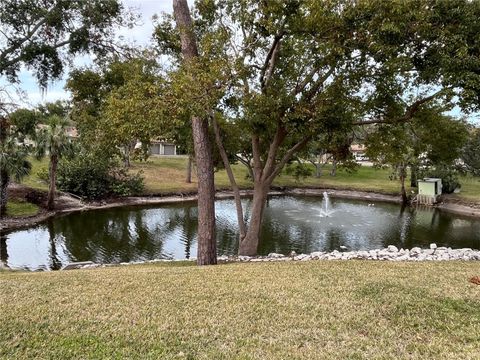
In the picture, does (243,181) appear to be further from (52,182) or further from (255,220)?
(255,220)

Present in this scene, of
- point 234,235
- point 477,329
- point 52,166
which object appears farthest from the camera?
point 52,166

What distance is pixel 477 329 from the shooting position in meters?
4.23

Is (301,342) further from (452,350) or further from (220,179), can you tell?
(220,179)

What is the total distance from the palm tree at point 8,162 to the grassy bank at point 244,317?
1491cm

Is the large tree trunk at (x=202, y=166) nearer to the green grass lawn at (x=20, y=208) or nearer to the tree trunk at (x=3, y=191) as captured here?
the tree trunk at (x=3, y=191)

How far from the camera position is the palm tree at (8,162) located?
1903 cm

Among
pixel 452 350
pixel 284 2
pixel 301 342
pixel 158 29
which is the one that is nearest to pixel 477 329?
pixel 452 350

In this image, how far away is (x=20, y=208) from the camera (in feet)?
71.4

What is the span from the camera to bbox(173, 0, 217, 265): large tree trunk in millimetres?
9742

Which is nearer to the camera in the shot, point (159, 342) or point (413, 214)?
point (159, 342)

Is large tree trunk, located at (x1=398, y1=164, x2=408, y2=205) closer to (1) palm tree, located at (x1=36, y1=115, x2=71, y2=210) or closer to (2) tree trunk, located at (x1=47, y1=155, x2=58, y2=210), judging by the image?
(1) palm tree, located at (x1=36, y1=115, x2=71, y2=210)

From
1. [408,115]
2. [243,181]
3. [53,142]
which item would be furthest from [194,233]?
[243,181]

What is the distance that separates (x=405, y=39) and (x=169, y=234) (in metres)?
14.2

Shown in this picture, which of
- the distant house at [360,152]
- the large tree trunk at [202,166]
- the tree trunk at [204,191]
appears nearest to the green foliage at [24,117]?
the large tree trunk at [202,166]
